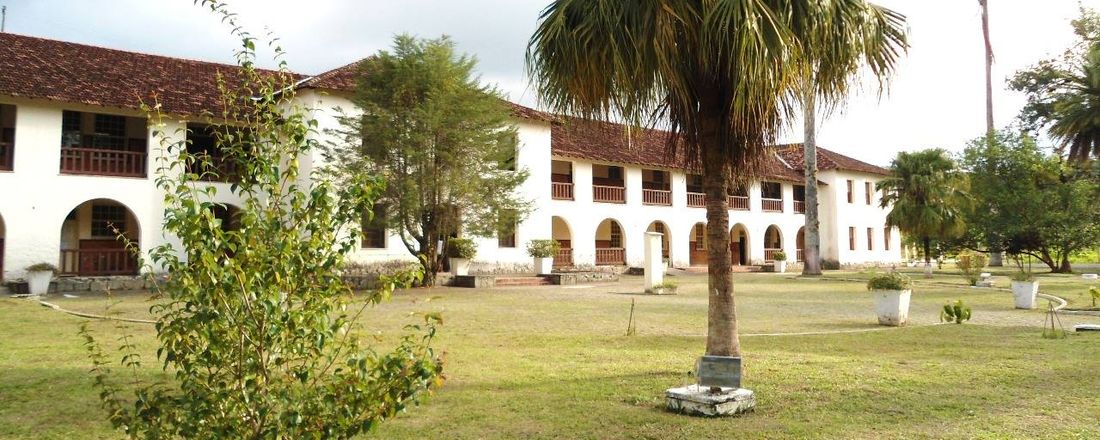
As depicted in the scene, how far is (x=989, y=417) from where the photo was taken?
4.72 m

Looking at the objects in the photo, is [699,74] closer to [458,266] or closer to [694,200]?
[458,266]

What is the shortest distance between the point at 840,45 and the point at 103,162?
20122mm

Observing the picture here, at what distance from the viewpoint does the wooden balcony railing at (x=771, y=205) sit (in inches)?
1368

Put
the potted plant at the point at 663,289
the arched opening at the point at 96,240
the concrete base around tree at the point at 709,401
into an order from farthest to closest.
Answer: the arched opening at the point at 96,240 < the potted plant at the point at 663,289 < the concrete base around tree at the point at 709,401

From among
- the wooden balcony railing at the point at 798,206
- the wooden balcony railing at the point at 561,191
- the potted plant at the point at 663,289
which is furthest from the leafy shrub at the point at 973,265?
the wooden balcony railing at the point at 561,191

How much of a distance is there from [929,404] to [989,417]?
444 millimetres

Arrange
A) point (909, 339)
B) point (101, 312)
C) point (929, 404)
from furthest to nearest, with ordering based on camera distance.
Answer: point (101, 312) < point (909, 339) < point (929, 404)

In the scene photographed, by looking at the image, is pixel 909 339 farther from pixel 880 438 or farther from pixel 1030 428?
pixel 880 438

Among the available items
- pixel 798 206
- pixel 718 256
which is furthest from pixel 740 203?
pixel 718 256

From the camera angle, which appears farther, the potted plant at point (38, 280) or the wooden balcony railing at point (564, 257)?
the wooden balcony railing at point (564, 257)

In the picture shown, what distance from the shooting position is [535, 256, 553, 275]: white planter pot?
23375mm

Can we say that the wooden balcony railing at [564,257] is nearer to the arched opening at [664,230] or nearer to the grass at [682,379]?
the arched opening at [664,230]

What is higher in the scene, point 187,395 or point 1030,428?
point 187,395

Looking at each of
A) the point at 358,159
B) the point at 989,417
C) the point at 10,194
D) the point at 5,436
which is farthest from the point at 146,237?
the point at 989,417
